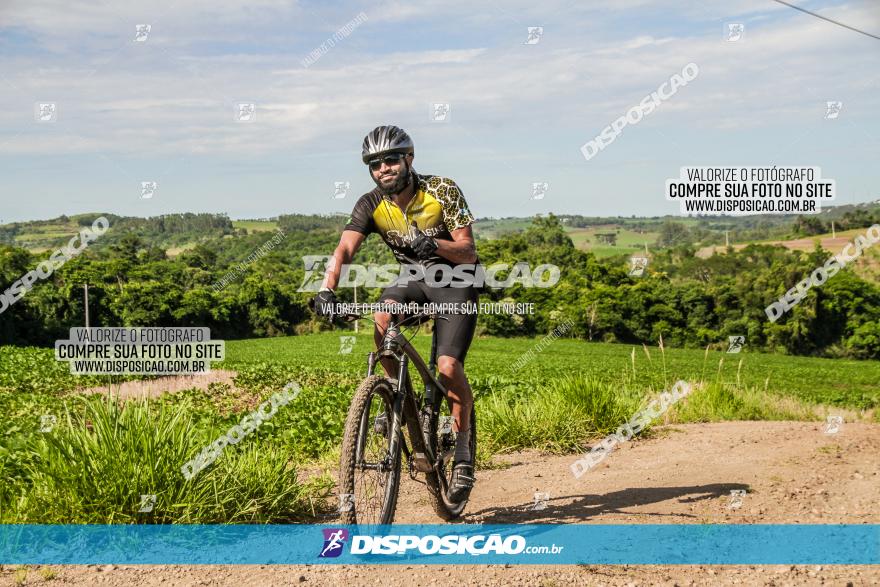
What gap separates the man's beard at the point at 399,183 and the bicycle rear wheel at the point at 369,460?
1.23m

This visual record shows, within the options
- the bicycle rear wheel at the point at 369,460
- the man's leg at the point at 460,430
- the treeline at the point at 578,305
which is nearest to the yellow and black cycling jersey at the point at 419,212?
the man's leg at the point at 460,430

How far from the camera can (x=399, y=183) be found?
489 centimetres

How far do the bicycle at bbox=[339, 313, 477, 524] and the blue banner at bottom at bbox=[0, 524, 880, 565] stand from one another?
0.60 ft

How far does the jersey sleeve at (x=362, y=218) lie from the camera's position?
5047 mm

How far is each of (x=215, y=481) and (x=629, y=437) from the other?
499cm

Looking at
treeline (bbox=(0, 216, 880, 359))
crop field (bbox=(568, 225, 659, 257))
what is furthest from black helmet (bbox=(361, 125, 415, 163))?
crop field (bbox=(568, 225, 659, 257))

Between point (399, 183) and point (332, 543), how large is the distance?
2155 millimetres

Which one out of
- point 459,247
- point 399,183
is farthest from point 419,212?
point 459,247

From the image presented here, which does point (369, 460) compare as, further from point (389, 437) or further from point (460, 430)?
point (460, 430)

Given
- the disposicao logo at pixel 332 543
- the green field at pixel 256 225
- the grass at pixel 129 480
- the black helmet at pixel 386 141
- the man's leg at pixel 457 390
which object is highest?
the green field at pixel 256 225

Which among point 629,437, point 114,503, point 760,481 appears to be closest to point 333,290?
point 114,503

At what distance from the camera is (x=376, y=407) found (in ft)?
15.1

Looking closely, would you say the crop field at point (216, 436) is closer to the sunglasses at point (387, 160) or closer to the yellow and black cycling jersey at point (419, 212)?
the yellow and black cycling jersey at point (419, 212)

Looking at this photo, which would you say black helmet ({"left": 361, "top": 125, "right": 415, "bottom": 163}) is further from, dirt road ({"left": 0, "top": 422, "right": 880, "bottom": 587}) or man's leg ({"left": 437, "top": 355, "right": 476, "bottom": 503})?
dirt road ({"left": 0, "top": 422, "right": 880, "bottom": 587})
